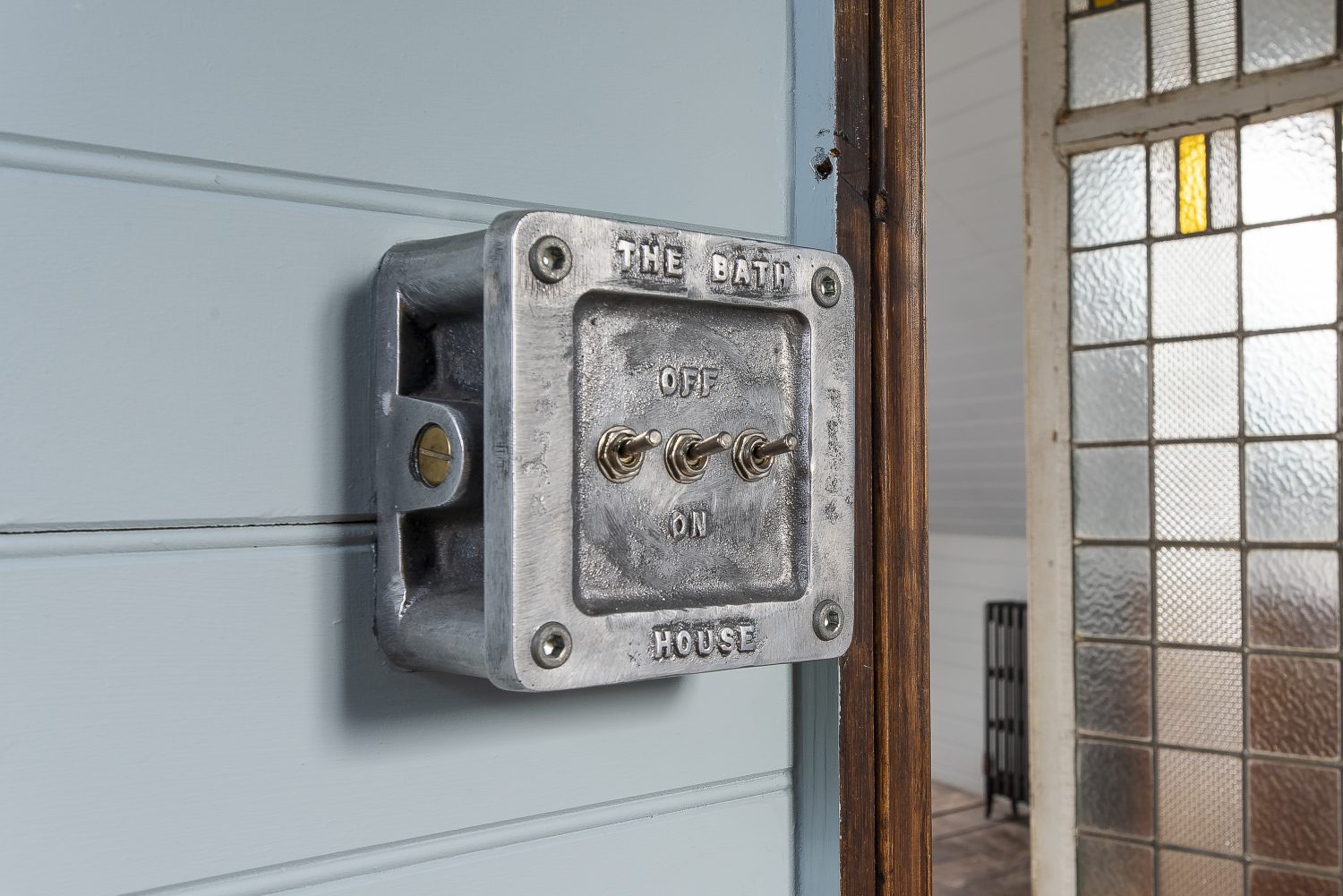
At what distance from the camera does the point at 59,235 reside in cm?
47

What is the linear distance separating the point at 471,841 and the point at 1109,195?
261 centimetres

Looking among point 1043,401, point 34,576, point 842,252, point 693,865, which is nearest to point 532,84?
point 842,252

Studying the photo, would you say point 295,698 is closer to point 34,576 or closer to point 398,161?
point 34,576

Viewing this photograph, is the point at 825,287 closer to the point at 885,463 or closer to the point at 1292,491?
the point at 885,463

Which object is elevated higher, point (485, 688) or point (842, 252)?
point (842, 252)

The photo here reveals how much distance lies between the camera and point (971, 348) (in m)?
3.85

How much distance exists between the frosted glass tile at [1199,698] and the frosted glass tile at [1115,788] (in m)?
0.10

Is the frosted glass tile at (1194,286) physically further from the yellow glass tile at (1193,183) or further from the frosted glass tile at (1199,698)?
the frosted glass tile at (1199,698)

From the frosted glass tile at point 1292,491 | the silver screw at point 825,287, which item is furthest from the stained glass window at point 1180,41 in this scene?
the silver screw at point 825,287

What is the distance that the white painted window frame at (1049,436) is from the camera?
2809mm

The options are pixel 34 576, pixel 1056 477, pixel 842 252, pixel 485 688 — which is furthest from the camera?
pixel 1056 477

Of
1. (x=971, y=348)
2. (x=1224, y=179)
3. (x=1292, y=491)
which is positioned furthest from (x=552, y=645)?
(x=971, y=348)

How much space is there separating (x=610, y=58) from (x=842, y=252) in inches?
7.8

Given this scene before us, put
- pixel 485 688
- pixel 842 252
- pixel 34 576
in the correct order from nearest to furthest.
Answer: pixel 34 576, pixel 485 688, pixel 842 252
